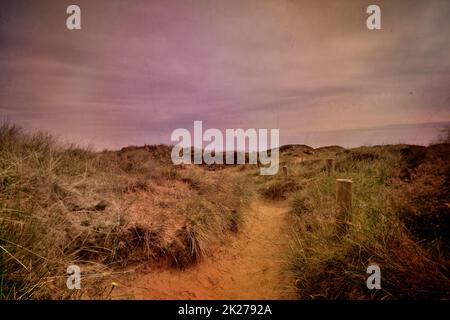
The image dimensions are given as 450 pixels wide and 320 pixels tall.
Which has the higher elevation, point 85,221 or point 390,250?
point 85,221

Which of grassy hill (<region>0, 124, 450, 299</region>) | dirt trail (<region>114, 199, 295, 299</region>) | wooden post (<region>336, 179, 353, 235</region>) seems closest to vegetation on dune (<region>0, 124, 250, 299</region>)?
grassy hill (<region>0, 124, 450, 299</region>)

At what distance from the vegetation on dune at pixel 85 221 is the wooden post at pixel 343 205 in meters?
2.30

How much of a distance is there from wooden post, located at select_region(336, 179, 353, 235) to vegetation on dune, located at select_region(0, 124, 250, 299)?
230cm

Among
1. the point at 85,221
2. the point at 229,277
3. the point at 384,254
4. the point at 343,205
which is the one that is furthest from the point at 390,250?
the point at 85,221

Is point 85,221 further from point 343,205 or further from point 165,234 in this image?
point 343,205

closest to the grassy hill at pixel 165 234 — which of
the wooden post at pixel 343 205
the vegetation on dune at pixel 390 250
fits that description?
the vegetation on dune at pixel 390 250

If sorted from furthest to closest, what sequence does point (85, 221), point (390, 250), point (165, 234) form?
point (165, 234)
point (85, 221)
point (390, 250)

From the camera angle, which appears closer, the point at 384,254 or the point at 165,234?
the point at 384,254

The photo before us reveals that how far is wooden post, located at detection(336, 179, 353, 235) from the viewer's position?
3.70 meters

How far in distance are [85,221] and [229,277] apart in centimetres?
249

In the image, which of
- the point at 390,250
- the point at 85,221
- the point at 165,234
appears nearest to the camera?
the point at 390,250

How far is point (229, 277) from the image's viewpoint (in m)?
4.03

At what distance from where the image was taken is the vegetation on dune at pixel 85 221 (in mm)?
2527
